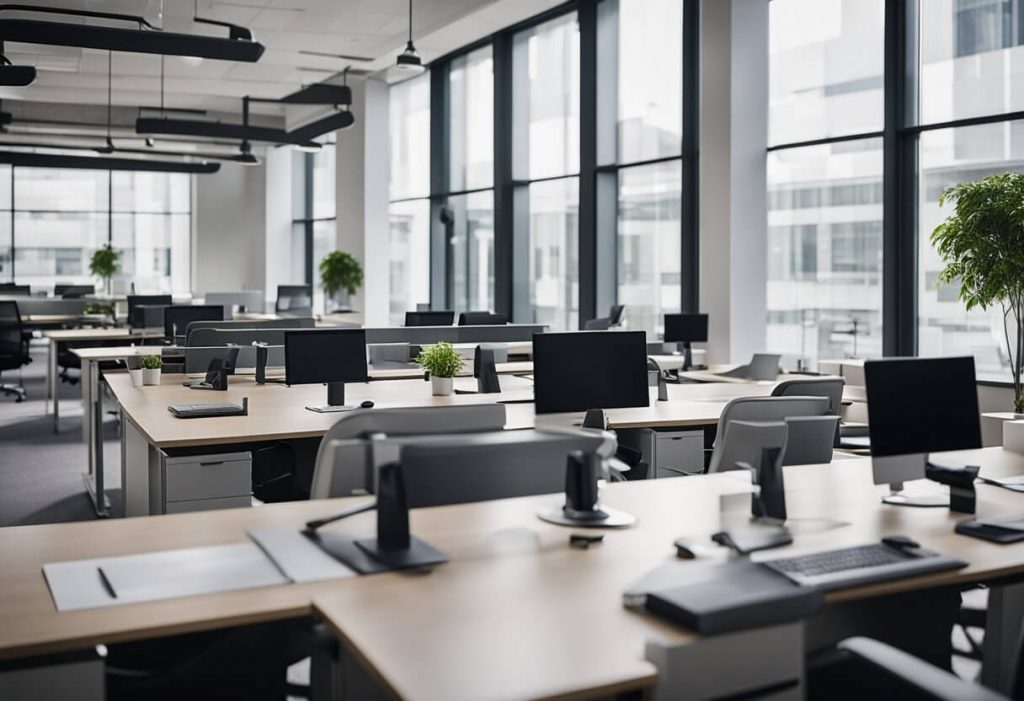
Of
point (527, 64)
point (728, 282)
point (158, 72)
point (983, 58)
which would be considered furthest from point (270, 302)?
point (983, 58)

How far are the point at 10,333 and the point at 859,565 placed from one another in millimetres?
10743

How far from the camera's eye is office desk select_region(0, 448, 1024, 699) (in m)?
1.78

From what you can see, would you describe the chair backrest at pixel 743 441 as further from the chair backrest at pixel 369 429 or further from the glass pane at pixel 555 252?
the glass pane at pixel 555 252

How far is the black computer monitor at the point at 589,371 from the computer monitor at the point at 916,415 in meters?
1.30

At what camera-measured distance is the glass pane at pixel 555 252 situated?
1184 centimetres

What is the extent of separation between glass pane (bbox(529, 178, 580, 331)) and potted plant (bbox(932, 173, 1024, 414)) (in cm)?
607

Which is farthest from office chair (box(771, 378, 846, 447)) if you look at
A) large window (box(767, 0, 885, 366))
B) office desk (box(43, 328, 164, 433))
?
office desk (box(43, 328, 164, 433))

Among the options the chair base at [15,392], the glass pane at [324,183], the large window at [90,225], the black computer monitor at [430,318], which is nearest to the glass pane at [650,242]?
the black computer monitor at [430,318]

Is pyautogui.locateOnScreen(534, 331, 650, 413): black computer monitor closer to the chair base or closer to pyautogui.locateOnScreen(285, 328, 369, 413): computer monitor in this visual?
pyautogui.locateOnScreen(285, 328, 369, 413): computer monitor

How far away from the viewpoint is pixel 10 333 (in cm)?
1113

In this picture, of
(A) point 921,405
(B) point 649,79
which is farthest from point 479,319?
(A) point 921,405

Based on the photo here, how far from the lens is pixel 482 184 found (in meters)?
13.6

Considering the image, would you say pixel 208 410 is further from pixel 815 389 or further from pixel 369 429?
pixel 815 389

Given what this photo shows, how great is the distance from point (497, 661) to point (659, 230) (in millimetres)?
9078
